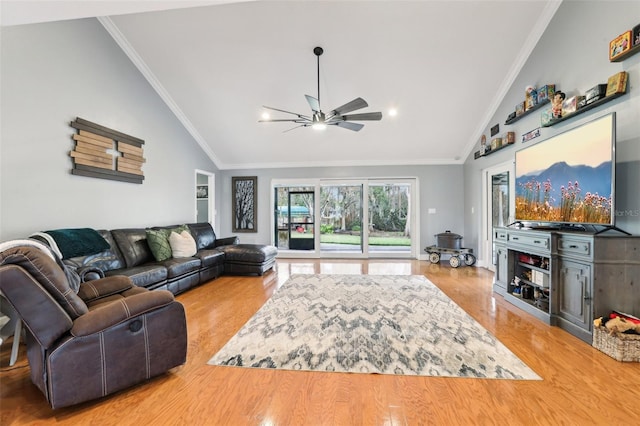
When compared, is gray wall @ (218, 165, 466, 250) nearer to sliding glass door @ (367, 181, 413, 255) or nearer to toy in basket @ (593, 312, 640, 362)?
sliding glass door @ (367, 181, 413, 255)

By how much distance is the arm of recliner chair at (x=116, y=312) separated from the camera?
5.11 ft

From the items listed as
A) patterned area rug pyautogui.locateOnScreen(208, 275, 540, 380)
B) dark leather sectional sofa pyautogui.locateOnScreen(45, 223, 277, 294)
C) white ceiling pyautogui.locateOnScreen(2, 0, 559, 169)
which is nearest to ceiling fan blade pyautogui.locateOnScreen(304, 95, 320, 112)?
white ceiling pyautogui.locateOnScreen(2, 0, 559, 169)

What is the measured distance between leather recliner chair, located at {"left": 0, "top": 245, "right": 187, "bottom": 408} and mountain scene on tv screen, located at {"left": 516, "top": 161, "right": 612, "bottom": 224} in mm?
3813

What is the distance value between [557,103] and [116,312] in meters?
4.80

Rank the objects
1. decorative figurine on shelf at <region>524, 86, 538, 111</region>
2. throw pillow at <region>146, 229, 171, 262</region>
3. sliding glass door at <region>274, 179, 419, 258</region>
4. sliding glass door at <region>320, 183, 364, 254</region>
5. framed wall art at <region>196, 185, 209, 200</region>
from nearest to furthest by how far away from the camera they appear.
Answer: decorative figurine on shelf at <region>524, 86, 538, 111</region> < throw pillow at <region>146, 229, 171, 262</region> < sliding glass door at <region>274, 179, 419, 258</region> < sliding glass door at <region>320, 183, 364, 254</region> < framed wall art at <region>196, 185, 209, 200</region>

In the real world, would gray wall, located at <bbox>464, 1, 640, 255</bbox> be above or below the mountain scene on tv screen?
above

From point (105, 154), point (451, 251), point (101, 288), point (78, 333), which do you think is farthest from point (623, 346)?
point (105, 154)

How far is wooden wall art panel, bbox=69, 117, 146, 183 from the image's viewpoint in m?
3.30

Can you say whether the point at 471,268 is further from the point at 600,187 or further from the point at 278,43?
the point at 278,43

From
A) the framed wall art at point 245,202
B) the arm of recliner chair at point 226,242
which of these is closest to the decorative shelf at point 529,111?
the arm of recliner chair at point 226,242

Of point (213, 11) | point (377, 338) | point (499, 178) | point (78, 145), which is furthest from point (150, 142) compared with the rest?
point (499, 178)

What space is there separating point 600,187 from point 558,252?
0.73 metres

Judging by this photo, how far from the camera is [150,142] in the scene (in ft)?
15.0

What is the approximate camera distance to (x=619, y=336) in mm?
2064
